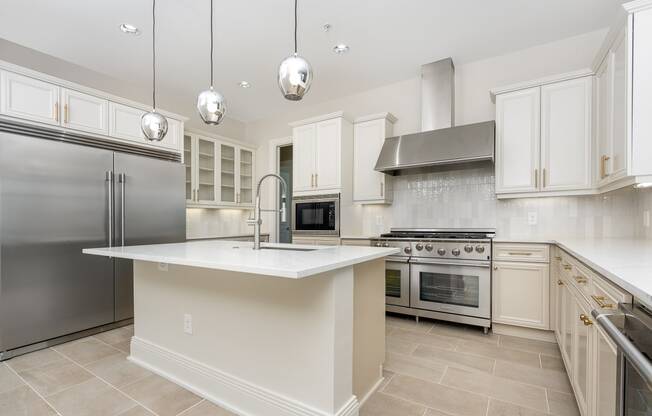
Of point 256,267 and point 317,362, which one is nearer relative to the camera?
point 256,267

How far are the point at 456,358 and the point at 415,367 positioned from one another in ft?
1.29

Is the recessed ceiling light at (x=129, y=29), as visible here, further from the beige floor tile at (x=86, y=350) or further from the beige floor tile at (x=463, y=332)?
the beige floor tile at (x=463, y=332)

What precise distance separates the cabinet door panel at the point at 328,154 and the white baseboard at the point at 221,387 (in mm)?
2536

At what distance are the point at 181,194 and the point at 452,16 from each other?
129 inches

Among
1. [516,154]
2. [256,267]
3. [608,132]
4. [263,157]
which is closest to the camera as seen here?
[256,267]

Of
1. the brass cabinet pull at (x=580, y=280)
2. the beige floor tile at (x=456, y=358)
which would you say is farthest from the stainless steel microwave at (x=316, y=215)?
the brass cabinet pull at (x=580, y=280)

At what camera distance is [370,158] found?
13.1 ft

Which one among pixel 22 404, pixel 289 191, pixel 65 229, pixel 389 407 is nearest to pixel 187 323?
pixel 22 404

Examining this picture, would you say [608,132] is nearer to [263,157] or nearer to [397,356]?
[397,356]

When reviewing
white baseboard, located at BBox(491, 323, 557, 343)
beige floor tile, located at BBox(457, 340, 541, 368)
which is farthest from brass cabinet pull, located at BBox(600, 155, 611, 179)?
beige floor tile, located at BBox(457, 340, 541, 368)

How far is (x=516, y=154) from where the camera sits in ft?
Answer: 10.3

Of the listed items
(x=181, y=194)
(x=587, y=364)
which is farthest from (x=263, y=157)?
(x=587, y=364)

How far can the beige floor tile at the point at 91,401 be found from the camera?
5.95ft

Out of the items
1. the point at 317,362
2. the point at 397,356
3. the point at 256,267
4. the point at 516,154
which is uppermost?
the point at 516,154
